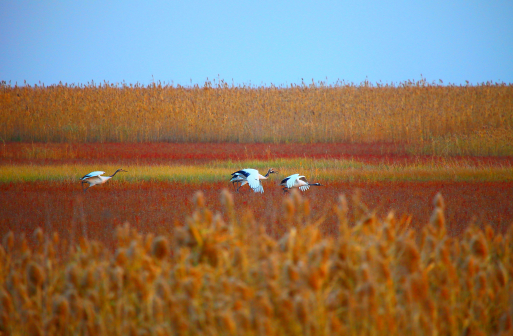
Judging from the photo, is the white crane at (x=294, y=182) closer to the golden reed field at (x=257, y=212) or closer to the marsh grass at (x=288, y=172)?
the golden reed field at (x=257, y=212)

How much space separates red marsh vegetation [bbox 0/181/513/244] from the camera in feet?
22.7

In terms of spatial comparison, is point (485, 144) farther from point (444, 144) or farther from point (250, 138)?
point (250, 138)

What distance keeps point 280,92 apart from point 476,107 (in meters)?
10.00

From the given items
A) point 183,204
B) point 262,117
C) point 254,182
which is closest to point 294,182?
point 254,182

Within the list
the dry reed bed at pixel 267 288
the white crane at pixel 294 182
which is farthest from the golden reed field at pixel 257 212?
the white crane at pixel 294 182

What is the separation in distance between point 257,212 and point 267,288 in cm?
547

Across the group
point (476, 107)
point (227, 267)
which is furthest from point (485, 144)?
point (227, 267)

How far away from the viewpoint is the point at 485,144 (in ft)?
54.2

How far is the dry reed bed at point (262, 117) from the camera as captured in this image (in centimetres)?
1966

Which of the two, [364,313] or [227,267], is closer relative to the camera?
[364,313]

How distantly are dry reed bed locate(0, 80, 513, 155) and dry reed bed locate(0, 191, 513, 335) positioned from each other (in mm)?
14915

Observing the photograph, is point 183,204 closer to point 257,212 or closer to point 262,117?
point 257,212

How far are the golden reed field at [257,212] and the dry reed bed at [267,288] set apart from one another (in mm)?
15

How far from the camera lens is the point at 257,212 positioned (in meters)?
7.77
